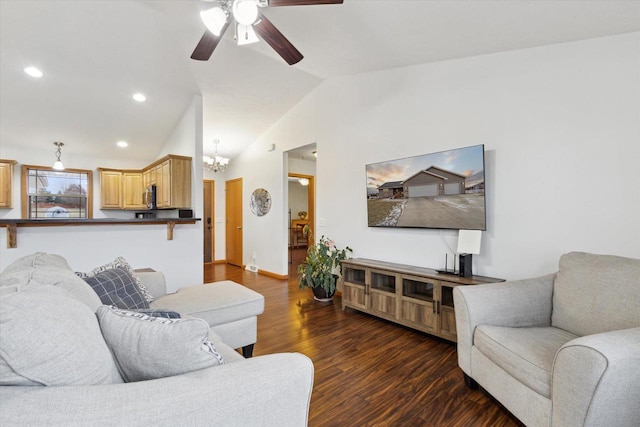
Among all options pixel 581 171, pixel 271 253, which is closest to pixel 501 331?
pixel 581 171

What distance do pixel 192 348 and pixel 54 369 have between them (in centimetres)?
34

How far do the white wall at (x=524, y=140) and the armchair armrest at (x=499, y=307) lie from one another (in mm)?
609

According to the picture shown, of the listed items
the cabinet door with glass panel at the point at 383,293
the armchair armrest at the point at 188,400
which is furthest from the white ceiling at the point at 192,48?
the armchair armrest at the point at 188,400

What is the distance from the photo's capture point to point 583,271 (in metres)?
1.92

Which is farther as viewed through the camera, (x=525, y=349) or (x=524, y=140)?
(x=524, y=140)

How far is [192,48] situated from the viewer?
3.34 m

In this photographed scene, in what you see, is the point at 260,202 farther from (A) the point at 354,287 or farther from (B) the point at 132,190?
(A) the point at 354,287

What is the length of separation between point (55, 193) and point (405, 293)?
625 cm

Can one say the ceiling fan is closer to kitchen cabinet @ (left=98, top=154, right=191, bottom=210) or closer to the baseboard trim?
kitchen cabinet @ (left=98, top=154, right=191, bottom=210)

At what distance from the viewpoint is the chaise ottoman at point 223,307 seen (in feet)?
6.83

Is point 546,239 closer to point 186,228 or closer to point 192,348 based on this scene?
point 192,348

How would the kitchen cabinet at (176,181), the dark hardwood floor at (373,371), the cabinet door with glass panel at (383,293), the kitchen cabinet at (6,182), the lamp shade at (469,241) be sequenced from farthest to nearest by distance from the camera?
the kitchen cabinet at (6,182) → the kitchen cabinet at (176,181) → the cabinet door with glass panel at (383,293) → the lamp shade at (469,241) → the dark hardwood floor at (373,371)

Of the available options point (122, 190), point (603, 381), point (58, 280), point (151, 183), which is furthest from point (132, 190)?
point (603, 381)

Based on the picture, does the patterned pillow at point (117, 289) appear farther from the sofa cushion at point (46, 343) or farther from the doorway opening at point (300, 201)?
the doorway opening at point (300, 201)
